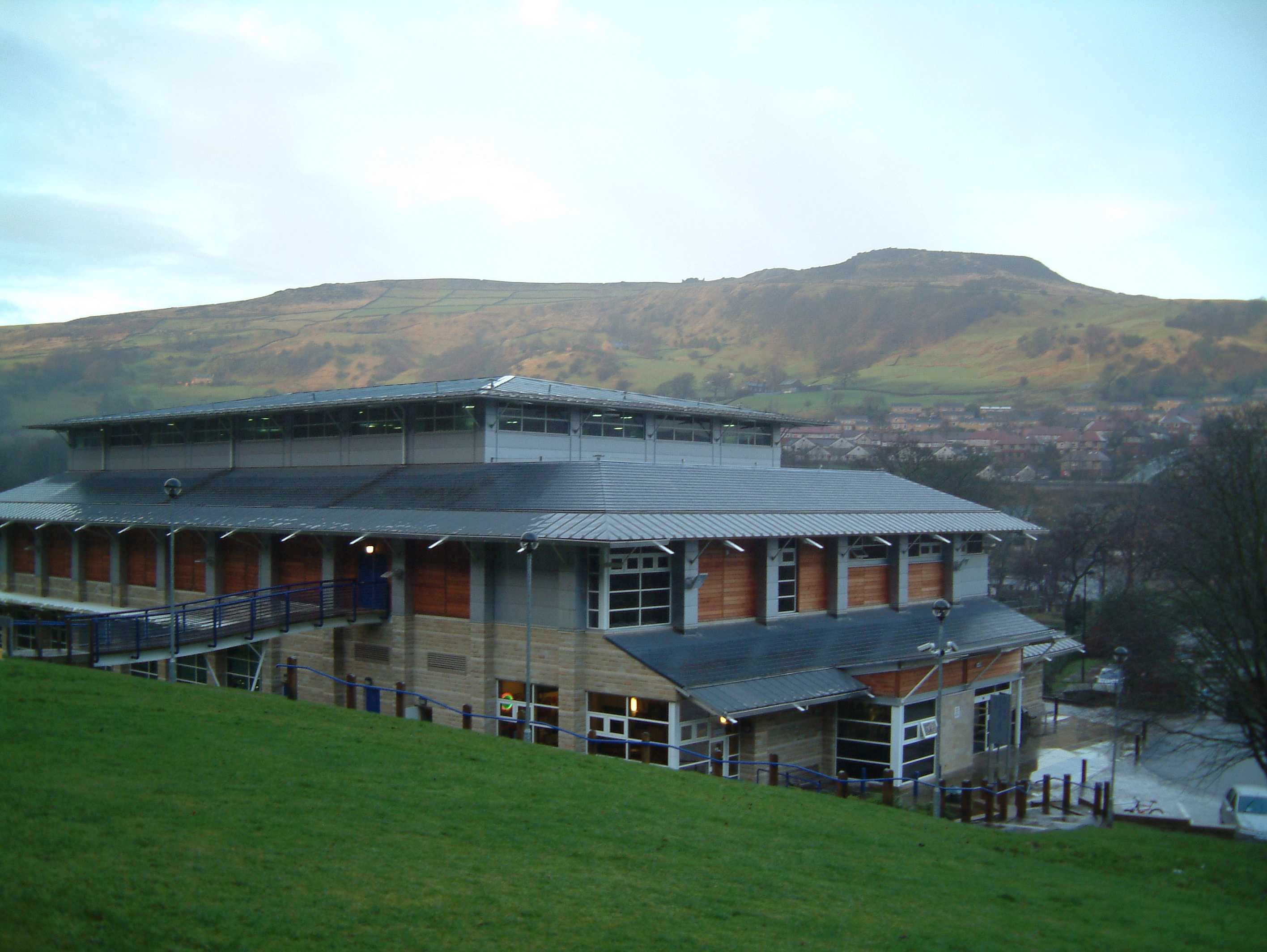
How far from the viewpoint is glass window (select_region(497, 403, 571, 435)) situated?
3422 cm

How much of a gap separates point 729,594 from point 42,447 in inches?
4572

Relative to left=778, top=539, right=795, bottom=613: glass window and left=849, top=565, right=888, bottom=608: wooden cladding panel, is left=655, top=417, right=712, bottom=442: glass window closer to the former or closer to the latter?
left=849, top=565, right=888, bottom=608: wooden cladding panel

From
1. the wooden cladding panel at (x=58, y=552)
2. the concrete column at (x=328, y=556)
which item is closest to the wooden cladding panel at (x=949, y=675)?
the concrete column at (x=328, y=556)

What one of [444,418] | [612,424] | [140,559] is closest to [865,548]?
[612,424]

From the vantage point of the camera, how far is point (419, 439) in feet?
116

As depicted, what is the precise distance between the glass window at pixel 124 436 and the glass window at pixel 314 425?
504 inches

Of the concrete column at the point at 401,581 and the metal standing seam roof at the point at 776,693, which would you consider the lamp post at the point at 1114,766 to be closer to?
the metal standing seam roof at the point at 776,693

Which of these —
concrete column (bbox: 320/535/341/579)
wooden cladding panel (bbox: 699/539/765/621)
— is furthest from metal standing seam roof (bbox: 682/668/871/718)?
concrete column (bbox: 320/535/341/579)

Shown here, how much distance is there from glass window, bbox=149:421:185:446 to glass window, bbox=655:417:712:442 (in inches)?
864

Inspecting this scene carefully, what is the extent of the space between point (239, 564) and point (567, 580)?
1519 cm

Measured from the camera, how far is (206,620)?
90.5ft

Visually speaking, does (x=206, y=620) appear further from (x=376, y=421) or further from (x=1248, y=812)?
(x=1248, y=812)

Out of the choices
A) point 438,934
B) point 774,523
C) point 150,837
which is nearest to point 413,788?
point 150,837

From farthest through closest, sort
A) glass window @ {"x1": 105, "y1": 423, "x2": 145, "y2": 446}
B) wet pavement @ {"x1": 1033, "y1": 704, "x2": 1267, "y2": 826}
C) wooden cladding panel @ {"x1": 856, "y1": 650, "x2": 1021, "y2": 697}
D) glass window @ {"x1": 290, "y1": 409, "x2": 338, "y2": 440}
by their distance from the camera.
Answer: glass window @ {"x1": 105, "y1": 423, "x2": 145, "y2": 446}
glass window @ {"x1": 290, "y1": 409, "x2": 338, "y2": 440}
wet pavement @ {"x1": 1033, "y1": 704, "x2": 1267, "y2": 826}
wooden cladding panel @ {"x1": 856, "y1": 650, "x2": 1021, "y2": 697}
